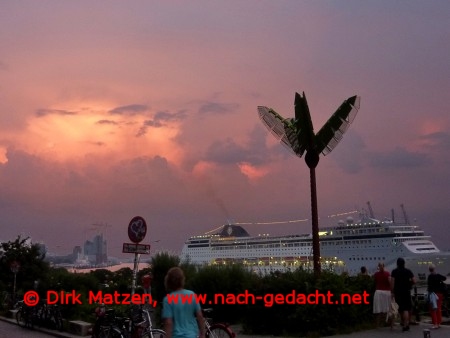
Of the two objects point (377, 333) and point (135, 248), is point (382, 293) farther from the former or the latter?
point (135, 248)

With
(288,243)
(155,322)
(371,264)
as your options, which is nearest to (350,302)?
(155,322)

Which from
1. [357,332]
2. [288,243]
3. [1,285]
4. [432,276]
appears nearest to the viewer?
[357,332]

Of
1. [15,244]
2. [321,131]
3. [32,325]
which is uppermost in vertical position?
[321,131]

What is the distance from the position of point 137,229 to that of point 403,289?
6.10 meters

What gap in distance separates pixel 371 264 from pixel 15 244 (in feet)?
131

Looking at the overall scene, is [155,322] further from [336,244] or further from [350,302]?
[336,244]

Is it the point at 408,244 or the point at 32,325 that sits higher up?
the point at 408,244

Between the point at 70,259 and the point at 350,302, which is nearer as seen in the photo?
the point at 350,302

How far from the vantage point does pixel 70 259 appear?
551 feet

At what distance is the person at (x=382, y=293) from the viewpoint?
462 inches

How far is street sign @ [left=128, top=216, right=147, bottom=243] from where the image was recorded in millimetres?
12086

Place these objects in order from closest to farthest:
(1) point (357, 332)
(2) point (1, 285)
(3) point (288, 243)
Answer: (1) point (357, 332) < (2) point (1, 285) < (3) point (288, 243)

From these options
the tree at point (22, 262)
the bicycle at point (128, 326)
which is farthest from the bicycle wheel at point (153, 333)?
the tree at point (22, 262)

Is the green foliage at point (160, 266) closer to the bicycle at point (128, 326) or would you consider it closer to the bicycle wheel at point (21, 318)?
the bicycle wheel at point (21, 318)
